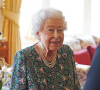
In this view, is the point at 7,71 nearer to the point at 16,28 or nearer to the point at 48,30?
the point at 48,30

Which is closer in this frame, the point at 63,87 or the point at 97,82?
the point at 97,82

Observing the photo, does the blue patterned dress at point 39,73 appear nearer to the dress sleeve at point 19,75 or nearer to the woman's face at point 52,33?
the dress sleeve at point 19,75

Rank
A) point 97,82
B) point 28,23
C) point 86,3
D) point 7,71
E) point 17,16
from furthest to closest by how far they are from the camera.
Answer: point 86,3
point 28,23
point 17,16
point 7,71
point 97,82

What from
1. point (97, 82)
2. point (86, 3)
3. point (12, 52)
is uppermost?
point (86, 3)

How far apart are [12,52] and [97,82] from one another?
382 cm

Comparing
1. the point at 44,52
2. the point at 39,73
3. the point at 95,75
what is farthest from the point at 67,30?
the point at 95,75

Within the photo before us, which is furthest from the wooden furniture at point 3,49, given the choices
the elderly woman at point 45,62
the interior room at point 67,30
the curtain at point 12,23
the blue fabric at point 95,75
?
the blue fabric at point 95,75

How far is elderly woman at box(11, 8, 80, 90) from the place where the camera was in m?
1.62

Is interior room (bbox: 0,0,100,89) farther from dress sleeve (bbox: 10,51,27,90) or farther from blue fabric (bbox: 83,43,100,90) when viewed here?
blue fabric (bbox: 83,43,100,90)

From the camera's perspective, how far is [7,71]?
1.77 meters

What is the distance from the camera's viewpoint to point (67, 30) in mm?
3848

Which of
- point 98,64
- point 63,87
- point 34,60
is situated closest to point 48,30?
point 34,60

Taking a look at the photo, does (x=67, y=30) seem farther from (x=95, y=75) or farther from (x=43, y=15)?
(x=95, y=75)

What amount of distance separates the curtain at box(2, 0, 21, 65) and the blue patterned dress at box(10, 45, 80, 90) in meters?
2.52
